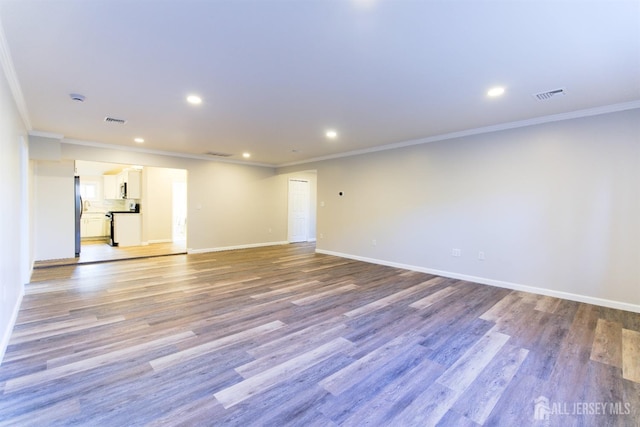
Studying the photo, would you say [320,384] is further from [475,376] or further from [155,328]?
[155,328]

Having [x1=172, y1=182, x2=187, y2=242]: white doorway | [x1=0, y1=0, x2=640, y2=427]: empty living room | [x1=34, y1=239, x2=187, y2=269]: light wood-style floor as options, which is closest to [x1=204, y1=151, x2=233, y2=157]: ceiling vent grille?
[x1=0, y1=0, x2=640, y2=427]: empty living room

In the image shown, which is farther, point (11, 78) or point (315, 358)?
point (11, 78)

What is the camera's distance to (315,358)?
2416mm

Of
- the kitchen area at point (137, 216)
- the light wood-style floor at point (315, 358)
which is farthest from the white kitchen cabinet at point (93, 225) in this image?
the light wood-style floor at point (315, 358)

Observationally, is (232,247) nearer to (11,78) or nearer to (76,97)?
(76,97)

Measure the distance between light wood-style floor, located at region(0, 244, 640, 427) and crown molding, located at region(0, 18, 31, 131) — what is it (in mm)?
2500

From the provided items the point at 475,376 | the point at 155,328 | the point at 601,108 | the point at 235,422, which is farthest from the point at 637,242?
the point at 155,328

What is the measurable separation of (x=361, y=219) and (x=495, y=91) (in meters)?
3.96

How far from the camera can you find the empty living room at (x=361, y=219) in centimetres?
193

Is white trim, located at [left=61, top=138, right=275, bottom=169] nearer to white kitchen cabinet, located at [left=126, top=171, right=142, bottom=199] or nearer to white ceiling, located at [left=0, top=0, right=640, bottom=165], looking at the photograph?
white ceiling, located at [left=0, top=0, right=640, bottom=165]

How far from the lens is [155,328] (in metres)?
2.96

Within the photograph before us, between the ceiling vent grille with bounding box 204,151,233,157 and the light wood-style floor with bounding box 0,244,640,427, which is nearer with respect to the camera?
the light wood-style floor with bounding box 0,244,640,427

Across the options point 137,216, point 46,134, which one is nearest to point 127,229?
point 137,216

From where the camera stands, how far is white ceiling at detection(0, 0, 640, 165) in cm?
193
